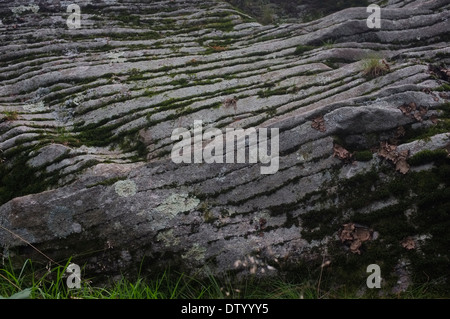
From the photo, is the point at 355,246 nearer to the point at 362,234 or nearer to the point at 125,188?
the point at 362,234

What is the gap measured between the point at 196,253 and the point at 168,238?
590mm

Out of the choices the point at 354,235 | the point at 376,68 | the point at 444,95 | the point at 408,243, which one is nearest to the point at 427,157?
the point at 408,243

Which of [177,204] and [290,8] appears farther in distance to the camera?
[290,8]

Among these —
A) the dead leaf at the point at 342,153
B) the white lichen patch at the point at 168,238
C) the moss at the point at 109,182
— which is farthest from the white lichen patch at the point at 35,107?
the dead leaf at the point at 342,153

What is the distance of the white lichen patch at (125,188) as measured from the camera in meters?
7.07

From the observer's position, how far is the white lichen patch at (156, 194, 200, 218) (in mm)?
6879

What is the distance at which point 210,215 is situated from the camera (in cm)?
682

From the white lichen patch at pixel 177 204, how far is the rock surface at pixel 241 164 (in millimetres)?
29

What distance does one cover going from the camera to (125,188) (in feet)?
23.4

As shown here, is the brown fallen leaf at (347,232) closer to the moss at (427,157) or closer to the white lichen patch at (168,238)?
the moss at (427,157)

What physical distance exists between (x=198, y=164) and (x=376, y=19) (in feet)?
25.4
